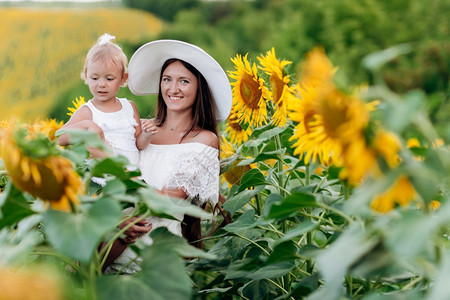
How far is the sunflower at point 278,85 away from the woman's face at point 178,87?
0.94 feet

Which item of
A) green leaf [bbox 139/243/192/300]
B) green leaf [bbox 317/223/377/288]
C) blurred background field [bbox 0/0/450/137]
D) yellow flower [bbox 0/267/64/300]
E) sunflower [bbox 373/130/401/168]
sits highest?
blurred background field [bbox 0/0/450/137]

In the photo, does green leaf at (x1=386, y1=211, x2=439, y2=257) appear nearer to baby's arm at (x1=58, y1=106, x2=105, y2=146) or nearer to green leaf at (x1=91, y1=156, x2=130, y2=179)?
green leaf at (x1=91, y1=156, x2=130, y2=179)

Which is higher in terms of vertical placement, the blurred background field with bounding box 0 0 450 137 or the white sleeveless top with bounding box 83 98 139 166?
the blurred background field with bounding box 0 0 450 137

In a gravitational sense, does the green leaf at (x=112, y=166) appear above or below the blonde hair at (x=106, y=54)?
below

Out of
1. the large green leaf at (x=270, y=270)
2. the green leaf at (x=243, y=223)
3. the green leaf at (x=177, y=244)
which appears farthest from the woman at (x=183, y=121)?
the green leaf at (x=177, y=244)

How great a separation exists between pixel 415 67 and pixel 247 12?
741 inches

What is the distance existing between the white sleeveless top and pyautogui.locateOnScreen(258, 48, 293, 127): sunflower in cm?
44

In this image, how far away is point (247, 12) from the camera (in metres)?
32.6

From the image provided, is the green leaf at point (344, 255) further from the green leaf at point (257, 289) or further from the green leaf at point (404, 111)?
the green leaf at point (257, 289)

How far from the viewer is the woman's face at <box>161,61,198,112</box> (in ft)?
6.32

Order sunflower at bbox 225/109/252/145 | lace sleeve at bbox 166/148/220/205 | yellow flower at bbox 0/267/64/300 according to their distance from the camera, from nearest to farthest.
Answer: yellow flower at bbox 0/267/64/300, lace sleeve at bbox 166/148/220/205, sunflower at bbox 225/109/252/145

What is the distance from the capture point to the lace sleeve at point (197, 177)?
69.1 inches

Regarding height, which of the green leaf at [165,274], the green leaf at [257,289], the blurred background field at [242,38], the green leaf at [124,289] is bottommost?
the green leaf at [257,289]

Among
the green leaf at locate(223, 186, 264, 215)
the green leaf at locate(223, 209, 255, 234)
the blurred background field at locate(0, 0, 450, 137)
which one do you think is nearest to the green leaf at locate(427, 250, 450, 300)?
the green leaf at locate(223, 209, 255, 234)
